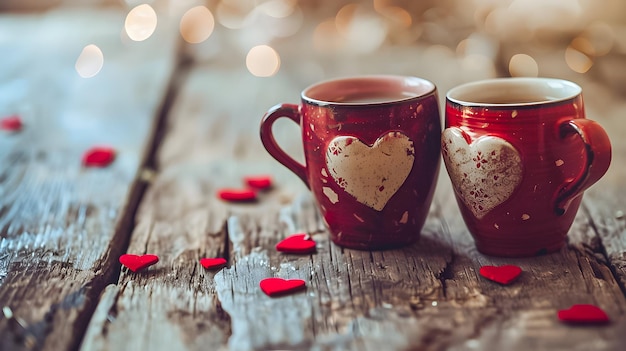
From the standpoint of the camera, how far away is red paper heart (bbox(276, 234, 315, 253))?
3.36 ft

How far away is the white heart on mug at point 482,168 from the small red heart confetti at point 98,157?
0.72m

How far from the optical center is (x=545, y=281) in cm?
89

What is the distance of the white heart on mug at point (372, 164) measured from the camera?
37.5 inches

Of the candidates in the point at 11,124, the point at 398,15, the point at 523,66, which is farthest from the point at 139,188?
the point at 398,15

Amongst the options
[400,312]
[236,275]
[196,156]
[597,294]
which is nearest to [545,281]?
[597,294]

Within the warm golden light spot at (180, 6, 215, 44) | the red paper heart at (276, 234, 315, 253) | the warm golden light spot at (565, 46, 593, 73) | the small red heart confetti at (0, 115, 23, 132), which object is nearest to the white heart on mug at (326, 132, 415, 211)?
the red paper heart at (276, 234, 315, 253)

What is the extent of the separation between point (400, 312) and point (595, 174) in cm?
29

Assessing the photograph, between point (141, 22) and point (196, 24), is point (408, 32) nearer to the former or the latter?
point (196, 24)

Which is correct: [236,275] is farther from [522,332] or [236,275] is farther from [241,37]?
[241,37]

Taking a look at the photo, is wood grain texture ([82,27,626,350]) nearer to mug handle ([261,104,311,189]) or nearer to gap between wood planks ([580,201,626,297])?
gap between wood planks ([580,201,626,297])

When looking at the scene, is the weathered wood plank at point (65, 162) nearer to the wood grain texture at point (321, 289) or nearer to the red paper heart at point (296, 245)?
the wood grain texture at point (321, 289)

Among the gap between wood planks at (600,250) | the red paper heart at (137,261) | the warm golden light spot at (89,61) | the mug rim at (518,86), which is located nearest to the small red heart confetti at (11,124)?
the warm golden light spot at (89,61)

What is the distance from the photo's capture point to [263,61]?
6.80 ft

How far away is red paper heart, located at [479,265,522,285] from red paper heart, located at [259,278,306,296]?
23 cm
